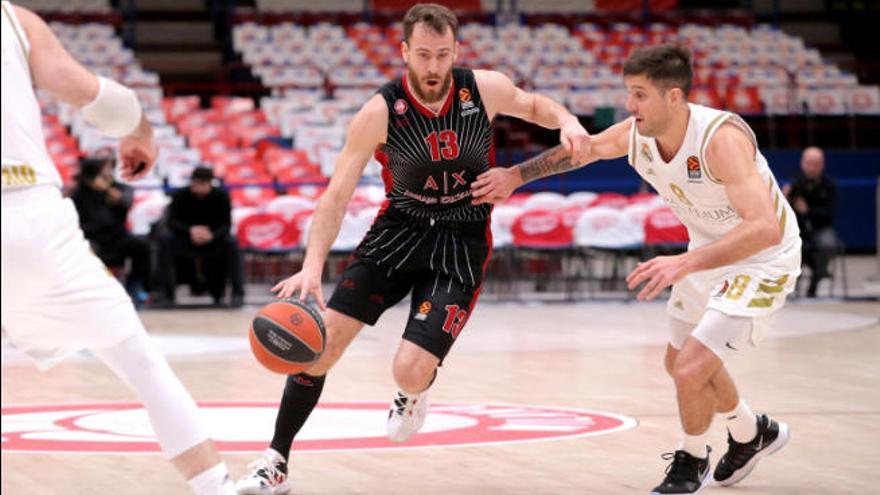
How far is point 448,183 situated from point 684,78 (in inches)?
43.4

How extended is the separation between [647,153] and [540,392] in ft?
12.3

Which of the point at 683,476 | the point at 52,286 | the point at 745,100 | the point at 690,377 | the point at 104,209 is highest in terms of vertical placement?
the point at 52,286

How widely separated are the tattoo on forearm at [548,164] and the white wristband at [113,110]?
2.47 metres

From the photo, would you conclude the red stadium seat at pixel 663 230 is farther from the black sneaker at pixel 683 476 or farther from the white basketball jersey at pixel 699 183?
the black sneaker at pixel 683 476

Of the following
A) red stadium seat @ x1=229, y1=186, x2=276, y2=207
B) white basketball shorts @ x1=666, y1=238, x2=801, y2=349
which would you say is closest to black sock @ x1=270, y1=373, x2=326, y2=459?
white basketball shorts @ x1=666, y1=238, x2=801, y2=349

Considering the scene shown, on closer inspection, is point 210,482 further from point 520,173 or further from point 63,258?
point 520,173

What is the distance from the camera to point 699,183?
6.29m

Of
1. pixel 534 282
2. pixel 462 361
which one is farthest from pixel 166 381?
pixel 534 282

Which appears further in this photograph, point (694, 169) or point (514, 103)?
point (514, 103)

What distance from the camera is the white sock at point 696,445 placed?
20.8 feet

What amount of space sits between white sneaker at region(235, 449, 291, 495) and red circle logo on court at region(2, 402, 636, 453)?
3.79 feet

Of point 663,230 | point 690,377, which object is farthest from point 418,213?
point 663,230

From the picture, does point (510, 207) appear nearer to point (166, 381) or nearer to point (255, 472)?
point (255, 472)

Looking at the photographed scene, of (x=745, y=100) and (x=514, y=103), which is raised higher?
(x=514, y=103)
